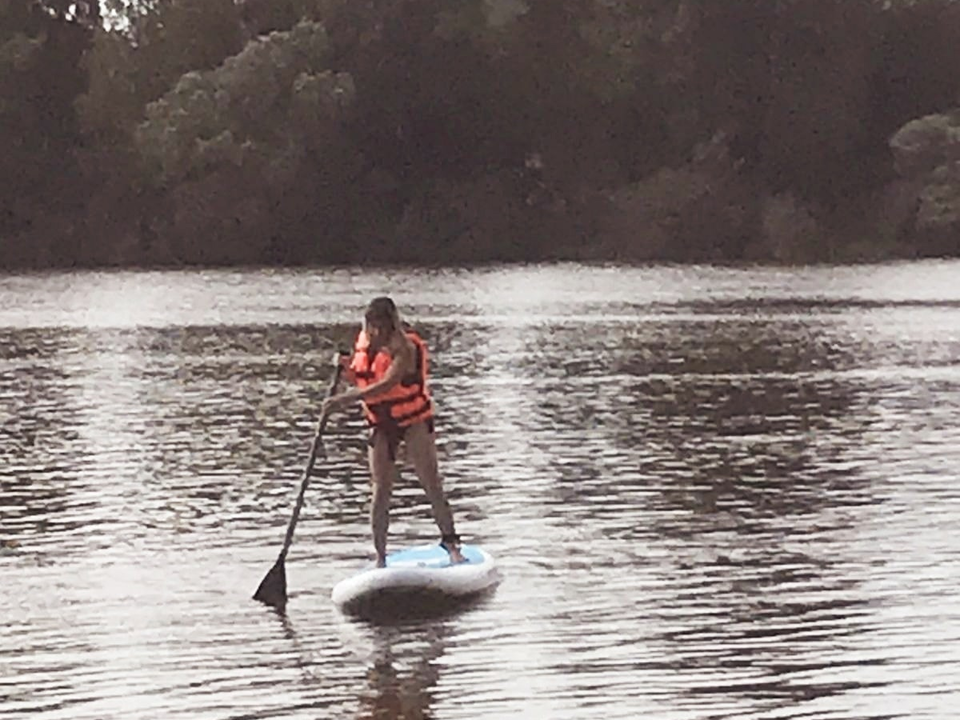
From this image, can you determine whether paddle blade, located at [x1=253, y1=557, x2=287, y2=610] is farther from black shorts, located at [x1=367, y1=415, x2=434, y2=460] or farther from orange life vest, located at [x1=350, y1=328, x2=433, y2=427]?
orange life vest, located at [x1=350, y1=328, x2=433, y2=427]

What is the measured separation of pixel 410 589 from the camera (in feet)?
41.6

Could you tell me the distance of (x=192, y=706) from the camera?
10.4 m

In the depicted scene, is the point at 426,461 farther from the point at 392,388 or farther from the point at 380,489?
the point at 392,388

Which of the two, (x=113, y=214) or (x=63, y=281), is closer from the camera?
(x=63, y=281)

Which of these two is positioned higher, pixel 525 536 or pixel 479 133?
pixel 479 133

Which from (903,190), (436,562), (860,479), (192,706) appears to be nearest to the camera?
(192,706)

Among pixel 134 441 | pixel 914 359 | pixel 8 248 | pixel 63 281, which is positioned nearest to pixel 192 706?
pixel 134 441

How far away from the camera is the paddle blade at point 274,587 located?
12.9 meters

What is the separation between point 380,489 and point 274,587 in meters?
0.74

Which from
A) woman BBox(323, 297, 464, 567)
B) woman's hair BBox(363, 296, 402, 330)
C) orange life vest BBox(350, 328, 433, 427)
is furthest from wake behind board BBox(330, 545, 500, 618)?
woman's hair BBox(363, 296, 402, 330)

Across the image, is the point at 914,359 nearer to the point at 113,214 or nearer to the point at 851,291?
the point at 851,291

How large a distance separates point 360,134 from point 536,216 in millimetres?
6698

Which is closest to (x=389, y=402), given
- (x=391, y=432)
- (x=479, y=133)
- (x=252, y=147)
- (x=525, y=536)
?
(x=391, y=432)

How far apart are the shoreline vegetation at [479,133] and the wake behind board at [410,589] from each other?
228 ft
